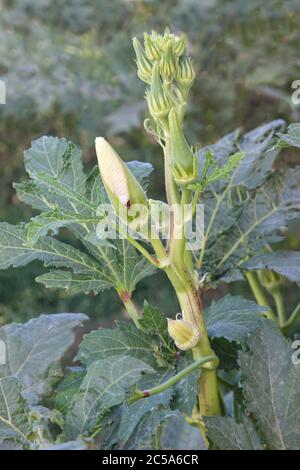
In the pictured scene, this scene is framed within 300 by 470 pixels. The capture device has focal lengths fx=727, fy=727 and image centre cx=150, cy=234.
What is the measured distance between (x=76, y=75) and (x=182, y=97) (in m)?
1.93

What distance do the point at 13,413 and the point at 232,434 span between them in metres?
0.14

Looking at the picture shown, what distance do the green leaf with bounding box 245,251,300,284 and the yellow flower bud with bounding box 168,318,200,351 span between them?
4.5 inches

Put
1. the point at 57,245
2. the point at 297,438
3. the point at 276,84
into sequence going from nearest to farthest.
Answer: the point at 297,438 < the point at 57,245 < the point at 276,84

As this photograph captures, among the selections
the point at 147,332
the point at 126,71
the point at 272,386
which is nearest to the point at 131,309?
the point at 147,332

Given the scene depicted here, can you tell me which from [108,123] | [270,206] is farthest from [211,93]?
[270,206]

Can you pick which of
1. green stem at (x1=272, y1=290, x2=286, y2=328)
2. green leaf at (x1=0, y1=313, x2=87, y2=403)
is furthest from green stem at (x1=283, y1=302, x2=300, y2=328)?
green leaf at (x1=0, y1=313, x2=87, y2=403)

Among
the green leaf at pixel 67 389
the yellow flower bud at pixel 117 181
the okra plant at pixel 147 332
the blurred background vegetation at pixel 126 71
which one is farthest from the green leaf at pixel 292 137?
the blurred background vegetation at pixel 126 71

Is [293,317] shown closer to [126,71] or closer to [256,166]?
[256,166]

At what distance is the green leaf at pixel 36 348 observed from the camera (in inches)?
19.6

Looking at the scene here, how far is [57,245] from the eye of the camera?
0.56 m

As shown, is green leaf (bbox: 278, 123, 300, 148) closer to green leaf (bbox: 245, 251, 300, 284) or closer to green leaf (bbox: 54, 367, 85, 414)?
green leaf (bbox: 245, 251, 300, 284)

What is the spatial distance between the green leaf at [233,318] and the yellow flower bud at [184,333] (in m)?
0.04

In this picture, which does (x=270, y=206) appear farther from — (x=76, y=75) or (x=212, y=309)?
(x=76, y=75)

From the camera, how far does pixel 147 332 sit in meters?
0.55
